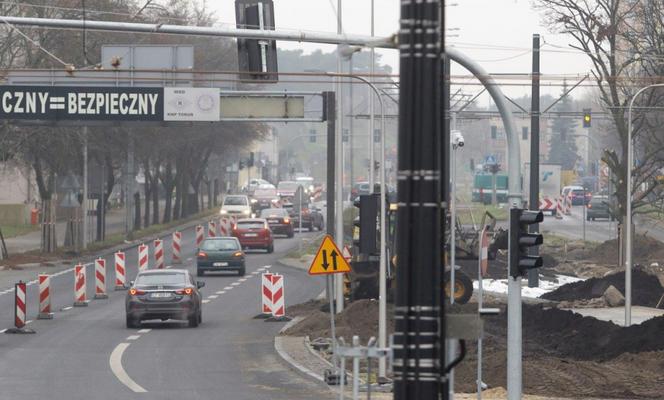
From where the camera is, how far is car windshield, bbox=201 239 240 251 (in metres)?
54.4

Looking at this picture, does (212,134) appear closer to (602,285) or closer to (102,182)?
(102,182)

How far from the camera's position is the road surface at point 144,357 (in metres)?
24.5

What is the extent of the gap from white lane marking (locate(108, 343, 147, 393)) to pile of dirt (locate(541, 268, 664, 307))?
1887 centimetres

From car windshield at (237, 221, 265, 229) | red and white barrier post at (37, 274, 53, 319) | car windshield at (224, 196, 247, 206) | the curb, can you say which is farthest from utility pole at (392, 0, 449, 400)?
car windshield at (224, 196, 247, 206)

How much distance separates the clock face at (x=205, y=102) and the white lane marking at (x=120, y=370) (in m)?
10.4

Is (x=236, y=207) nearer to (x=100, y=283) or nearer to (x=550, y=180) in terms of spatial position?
(x=550, y=180)

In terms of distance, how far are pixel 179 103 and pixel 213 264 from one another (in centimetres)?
1433

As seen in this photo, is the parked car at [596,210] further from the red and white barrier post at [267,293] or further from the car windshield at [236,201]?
the red and white barrier post at [267,293]

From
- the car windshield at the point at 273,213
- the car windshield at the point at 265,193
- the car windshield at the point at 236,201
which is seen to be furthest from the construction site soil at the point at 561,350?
the car windshield at the point at 265,193

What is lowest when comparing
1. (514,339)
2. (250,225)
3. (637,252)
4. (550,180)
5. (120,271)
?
(637,252)

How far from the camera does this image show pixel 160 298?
3562 cm

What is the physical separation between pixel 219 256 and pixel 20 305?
20591 mm

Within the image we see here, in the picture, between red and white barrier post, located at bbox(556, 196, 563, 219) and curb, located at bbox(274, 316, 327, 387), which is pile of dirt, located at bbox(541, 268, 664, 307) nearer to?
curb, located at bbox(274, 316, 327, 387)

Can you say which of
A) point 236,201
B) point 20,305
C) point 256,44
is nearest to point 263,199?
point 236,201
